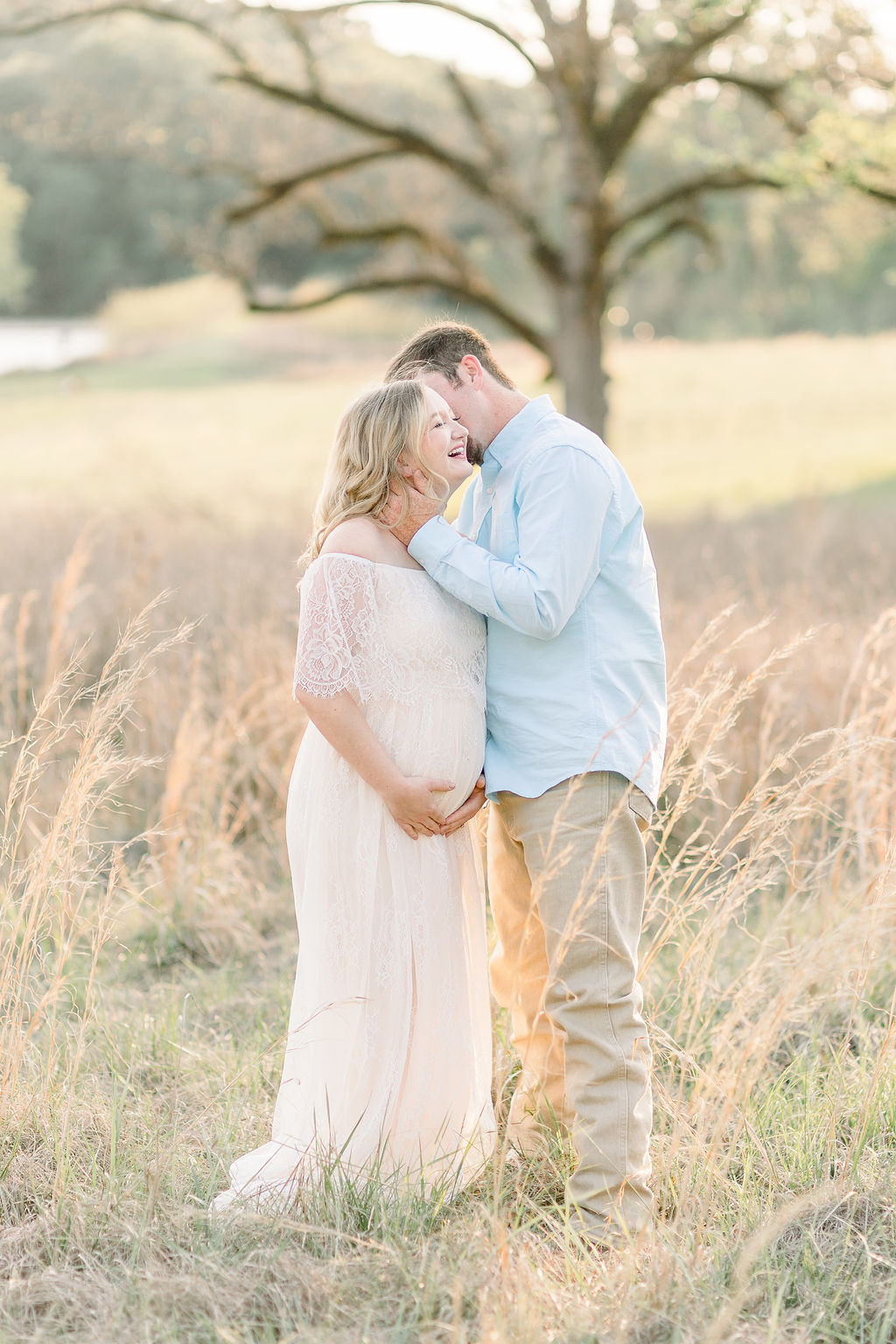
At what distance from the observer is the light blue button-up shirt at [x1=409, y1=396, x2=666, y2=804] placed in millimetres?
2736

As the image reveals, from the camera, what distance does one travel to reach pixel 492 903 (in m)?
3.30

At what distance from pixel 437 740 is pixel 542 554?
19.7 inches

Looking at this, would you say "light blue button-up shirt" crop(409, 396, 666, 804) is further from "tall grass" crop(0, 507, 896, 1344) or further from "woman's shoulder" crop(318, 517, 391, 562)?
"tall grass" crop(0, 507, 896, 1344)

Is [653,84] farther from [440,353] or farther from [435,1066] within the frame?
[435,1066]

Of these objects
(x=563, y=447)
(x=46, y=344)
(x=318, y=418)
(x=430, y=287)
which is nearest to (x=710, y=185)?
(x=430, y=287)

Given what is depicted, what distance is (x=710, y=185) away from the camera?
1165cm

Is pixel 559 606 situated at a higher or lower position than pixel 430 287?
lower

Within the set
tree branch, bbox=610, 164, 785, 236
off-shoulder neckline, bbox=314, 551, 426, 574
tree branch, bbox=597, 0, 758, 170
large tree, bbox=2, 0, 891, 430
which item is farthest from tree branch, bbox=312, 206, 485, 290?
off-shoulder neckline, bbox=314, 551, 426, 574

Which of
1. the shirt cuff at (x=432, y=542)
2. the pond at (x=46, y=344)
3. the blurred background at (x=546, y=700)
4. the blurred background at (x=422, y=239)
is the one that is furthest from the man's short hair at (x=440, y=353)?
the pond at (x=46, y=344)

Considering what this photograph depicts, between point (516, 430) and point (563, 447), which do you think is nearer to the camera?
point (563, 447)

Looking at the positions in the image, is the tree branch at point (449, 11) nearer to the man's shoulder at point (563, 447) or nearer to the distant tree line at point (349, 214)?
the man's shoulder at point (563, 447)

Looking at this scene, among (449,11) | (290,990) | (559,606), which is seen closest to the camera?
(559,606)

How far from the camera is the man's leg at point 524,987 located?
10.2 ft

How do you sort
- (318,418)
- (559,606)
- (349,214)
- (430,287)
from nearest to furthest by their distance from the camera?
1. (559,606)
2. (430,287)
3. (318,418)
4. (349,214)
